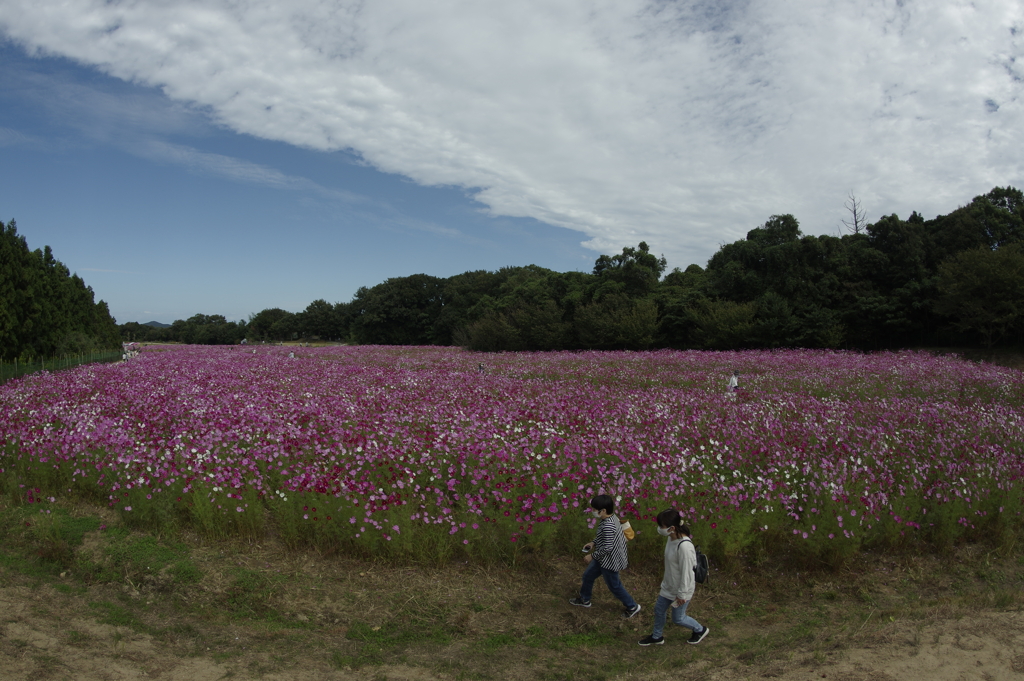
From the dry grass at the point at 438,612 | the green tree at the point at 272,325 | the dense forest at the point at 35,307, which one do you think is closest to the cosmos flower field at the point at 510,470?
the dry grass at the point at 438,612

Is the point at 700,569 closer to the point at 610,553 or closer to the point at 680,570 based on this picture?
the point at 680,570

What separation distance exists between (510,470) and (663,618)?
98.2 inches

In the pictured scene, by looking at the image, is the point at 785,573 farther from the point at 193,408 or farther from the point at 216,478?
the point at 193,408

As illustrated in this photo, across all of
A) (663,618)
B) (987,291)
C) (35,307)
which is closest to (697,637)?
(663,618)

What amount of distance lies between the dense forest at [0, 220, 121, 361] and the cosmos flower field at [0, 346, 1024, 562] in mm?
14167

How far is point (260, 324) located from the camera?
4508 inches

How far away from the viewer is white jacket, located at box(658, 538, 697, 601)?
4.68 m

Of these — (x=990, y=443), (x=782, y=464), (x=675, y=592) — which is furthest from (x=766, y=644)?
(x=990, y=443)

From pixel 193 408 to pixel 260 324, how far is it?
377 ft

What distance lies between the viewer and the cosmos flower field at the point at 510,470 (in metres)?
6.06

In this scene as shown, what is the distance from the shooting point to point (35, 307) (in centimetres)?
2278

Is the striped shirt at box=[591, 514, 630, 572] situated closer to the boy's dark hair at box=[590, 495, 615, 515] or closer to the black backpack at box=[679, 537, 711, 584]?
the boy's dark hair at box=[590, 495, 615, 515]

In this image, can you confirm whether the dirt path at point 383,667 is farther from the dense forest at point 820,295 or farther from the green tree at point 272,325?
the green tree at point 272,325

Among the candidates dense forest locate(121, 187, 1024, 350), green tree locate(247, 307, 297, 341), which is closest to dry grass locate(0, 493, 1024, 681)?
dense forest locate(121, 187, 1024, 350)
